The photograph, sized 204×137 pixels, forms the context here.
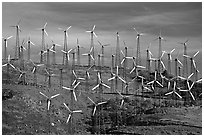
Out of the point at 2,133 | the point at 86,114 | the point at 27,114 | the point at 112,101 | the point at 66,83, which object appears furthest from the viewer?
the point at 66,83

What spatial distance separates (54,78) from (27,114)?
11732 mm

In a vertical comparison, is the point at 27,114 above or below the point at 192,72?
below

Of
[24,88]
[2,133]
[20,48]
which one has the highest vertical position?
[20,48]

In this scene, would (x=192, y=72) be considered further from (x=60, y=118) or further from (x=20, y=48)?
(x=20, y=48)

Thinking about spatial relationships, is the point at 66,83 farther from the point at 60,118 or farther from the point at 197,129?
the point at 197,129

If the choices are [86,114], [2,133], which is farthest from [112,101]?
[2,133]

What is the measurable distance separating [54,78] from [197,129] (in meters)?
16.0

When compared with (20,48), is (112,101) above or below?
below

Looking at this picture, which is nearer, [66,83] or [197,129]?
[197,129]

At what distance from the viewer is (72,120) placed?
22859 mm

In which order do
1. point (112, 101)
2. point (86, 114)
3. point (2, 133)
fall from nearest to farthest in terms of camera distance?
point (2, 133), point (86, 114), point (112, 101)

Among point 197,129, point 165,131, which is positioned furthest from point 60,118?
point 197,129

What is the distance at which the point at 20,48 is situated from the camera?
89.5 feet

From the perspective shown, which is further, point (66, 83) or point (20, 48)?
point (66, 83)
